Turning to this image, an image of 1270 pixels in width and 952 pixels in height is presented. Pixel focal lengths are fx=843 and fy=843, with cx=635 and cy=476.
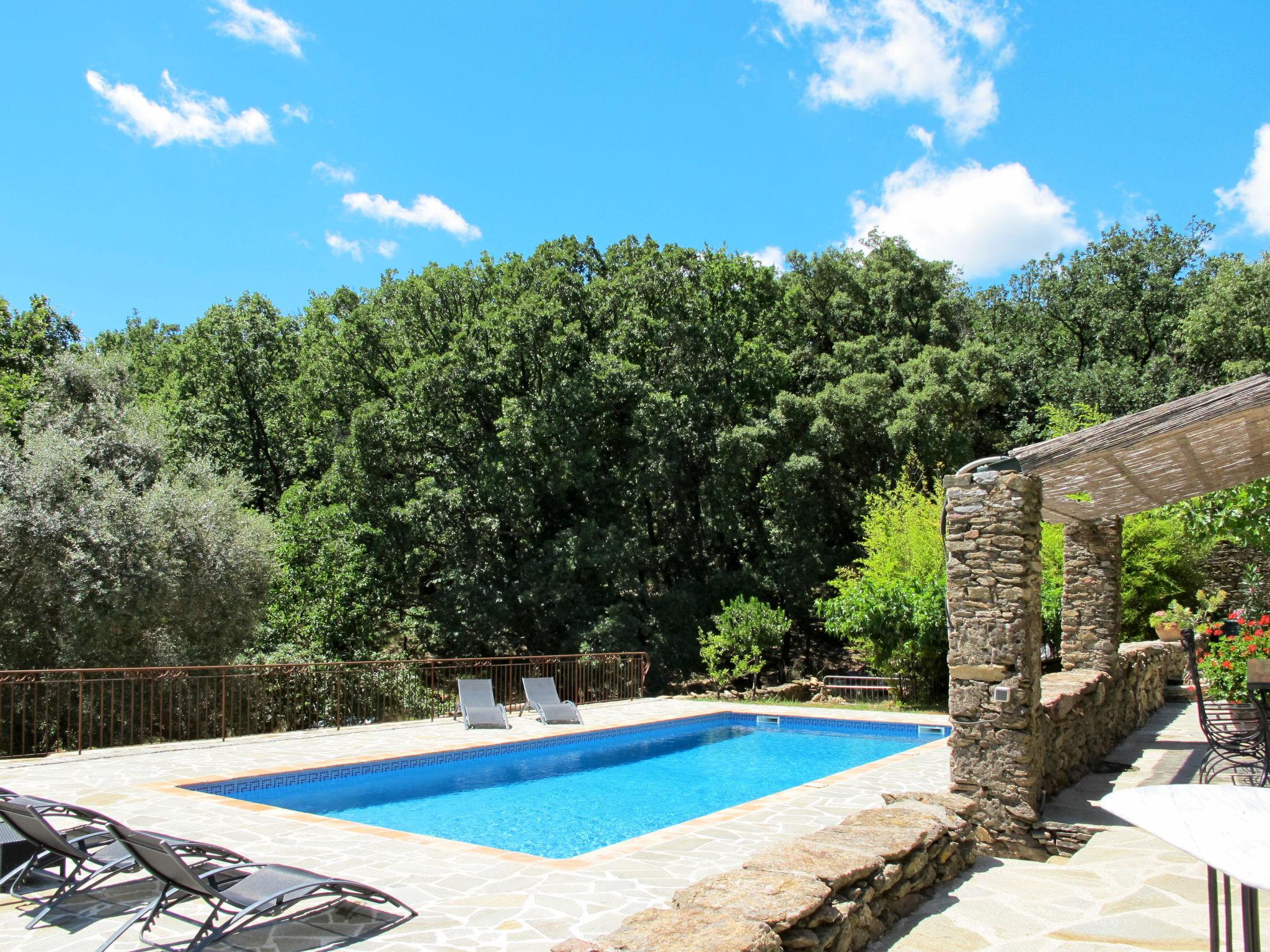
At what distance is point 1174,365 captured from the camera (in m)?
22.5

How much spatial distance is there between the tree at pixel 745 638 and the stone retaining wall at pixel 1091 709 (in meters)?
6.36

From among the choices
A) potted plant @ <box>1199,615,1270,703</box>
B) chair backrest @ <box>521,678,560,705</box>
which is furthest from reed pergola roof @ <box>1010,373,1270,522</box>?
chair backrest @ <box>521,678,560,705</box>

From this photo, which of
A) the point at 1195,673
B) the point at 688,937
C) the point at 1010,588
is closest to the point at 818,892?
the point at 688,937

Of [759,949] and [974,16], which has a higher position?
[974,16]

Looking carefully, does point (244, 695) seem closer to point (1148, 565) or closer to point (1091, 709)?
point (1091, 709)

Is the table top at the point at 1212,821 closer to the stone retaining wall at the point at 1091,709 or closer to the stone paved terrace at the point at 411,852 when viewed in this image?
the stone paved terrace at the point at 411,852

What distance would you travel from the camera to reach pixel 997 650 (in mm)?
5594

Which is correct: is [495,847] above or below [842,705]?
above

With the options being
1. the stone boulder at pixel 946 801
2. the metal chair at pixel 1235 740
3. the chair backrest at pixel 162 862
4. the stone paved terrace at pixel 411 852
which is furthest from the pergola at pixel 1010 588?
the chair backrest at pixel 162 862

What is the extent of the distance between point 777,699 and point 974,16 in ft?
38.4

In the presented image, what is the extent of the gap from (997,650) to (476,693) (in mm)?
8055

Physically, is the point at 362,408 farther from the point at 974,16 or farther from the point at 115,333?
the point at 115,333

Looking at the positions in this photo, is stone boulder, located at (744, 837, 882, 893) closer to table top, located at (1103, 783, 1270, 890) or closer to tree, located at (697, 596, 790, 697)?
table top, located at (1103, 783, 1270, 890)

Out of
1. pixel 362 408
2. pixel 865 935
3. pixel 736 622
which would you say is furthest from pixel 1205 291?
pixel 865 935
